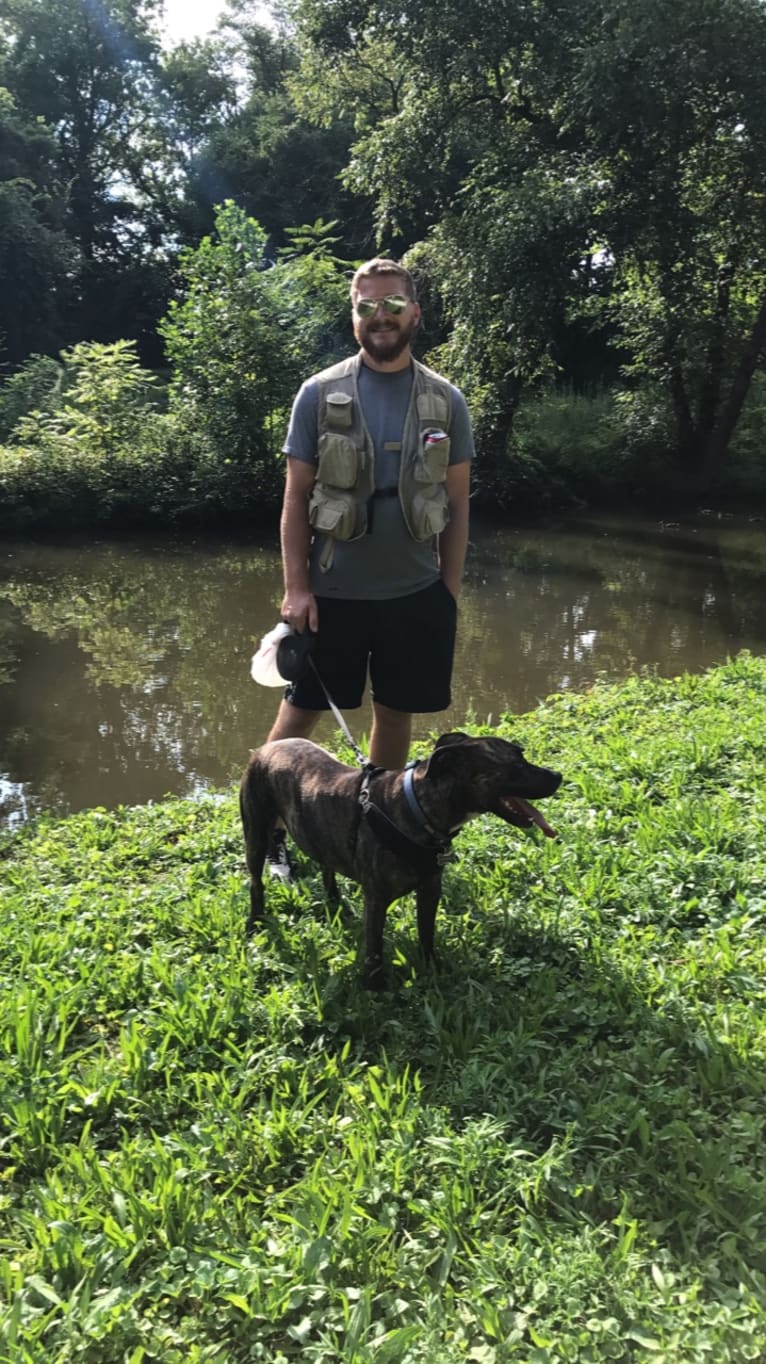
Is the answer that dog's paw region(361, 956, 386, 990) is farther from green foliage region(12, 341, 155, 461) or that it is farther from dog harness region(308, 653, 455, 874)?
green foliage region(12, 341, 155, 461)

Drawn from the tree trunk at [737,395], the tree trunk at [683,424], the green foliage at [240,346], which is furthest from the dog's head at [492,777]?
the tree trunk at [683,424]

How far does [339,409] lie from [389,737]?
1195mm

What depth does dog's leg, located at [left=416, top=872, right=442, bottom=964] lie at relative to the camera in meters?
2.63

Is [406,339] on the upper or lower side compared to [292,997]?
upper

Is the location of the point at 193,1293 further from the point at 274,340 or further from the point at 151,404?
the point at 151,404

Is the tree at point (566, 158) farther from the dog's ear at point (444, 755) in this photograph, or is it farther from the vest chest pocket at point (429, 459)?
the dog's ear at point (444, 755)

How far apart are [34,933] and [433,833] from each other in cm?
153

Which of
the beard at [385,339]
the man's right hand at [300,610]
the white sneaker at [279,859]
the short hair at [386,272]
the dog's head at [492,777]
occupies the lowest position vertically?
the white sneaker at [279,859]

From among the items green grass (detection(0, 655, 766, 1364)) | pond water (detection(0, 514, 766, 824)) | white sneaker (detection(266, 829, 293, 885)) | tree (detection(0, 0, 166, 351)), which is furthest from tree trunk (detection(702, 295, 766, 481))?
tree (detection(0, 0, 166, 351))

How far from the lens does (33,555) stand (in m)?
13.8

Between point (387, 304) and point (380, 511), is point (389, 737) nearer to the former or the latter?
point (380, 511)

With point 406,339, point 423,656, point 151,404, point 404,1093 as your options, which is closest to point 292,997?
point 404,1093

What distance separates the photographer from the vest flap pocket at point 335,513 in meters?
2.99

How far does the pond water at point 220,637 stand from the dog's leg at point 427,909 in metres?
2.85
